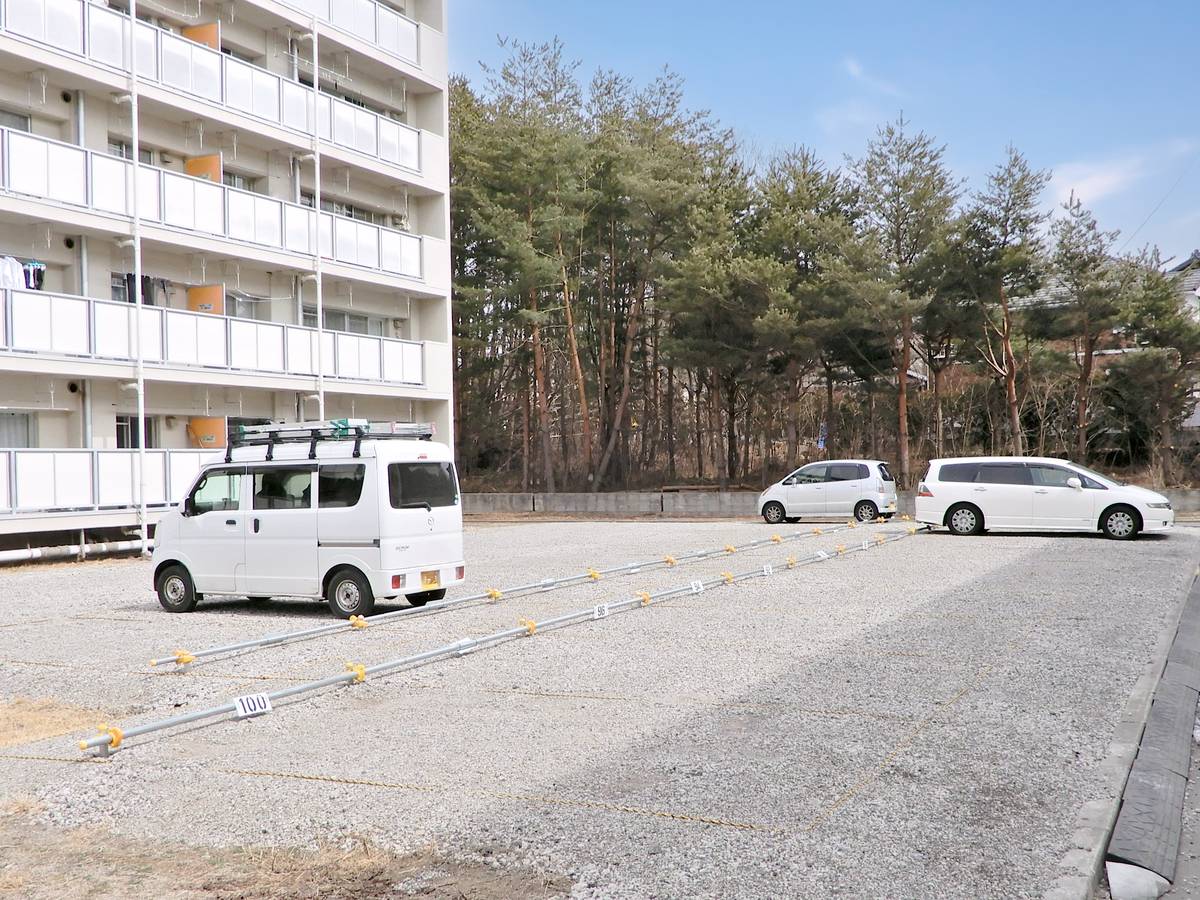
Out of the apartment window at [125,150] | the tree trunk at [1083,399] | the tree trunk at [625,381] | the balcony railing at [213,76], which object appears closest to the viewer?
the balcony railing at [213,76]

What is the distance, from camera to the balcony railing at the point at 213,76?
19953 millimetres

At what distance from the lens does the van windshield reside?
11602 mm

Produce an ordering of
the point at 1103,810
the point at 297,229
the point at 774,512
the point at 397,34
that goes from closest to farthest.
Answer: the point at 1103,810 < the point at 297,229 < the point at 397,34 < the point at 774,512

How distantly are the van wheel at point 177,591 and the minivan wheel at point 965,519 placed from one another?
14.9 metres

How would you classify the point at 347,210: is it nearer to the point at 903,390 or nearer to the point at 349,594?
the point at 903,390

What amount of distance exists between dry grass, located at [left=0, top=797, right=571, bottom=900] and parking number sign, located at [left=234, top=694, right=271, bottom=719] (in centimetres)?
208

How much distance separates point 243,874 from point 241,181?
76.3ft

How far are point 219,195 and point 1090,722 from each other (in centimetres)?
2066

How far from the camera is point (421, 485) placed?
11.9m

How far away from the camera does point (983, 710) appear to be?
7.01m

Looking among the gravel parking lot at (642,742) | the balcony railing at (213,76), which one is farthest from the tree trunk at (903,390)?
the gravel parking lot at (642,742)

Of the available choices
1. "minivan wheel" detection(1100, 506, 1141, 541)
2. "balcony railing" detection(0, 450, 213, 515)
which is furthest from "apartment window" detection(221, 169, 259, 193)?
"minivan wheel" detection(1100, 506, 1141, 541)

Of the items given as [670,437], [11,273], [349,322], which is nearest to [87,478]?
[11,273]

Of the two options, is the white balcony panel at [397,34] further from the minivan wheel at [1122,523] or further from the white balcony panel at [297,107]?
the minivan wheel at [1122,523]
